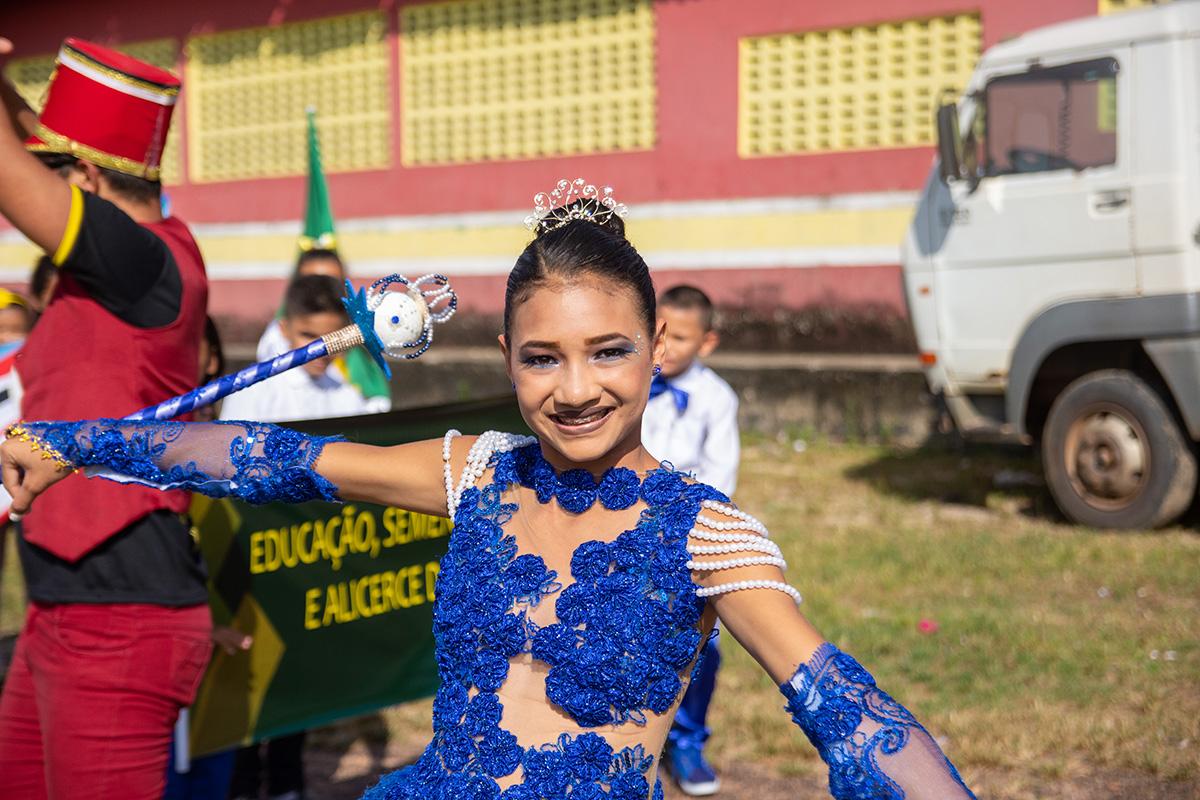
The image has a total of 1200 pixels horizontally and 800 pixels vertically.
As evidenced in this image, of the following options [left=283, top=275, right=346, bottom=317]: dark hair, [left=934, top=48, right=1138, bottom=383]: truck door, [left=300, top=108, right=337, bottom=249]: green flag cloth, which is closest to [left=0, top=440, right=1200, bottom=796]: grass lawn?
[left=934, top=48, right=1138, bottom=383]: truck door

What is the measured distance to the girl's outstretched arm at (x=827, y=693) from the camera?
1.84 m

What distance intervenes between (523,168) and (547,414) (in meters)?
11.3

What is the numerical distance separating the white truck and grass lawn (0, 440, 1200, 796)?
0.52 m

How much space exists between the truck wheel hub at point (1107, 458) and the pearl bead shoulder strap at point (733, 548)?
6691mm

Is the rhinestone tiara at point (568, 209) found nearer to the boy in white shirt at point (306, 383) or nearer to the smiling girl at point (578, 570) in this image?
the smiling girl at point (578, 570)

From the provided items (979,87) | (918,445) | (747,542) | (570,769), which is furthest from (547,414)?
(918,445)

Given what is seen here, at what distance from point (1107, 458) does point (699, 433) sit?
4.21 meters

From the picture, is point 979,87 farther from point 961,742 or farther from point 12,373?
point 12,373

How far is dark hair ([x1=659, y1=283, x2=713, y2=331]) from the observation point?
16.9 ft

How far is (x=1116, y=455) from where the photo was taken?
8.31 m

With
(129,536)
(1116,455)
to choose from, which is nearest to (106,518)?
(129,536)

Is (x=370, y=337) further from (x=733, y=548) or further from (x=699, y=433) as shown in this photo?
(x=699, y=433)

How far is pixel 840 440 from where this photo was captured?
1136 centimetres

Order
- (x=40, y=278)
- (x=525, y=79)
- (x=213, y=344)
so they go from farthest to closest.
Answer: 1. (x=525, y=79)
2. (x=40, y=278)
3. (x=213, y=344)
